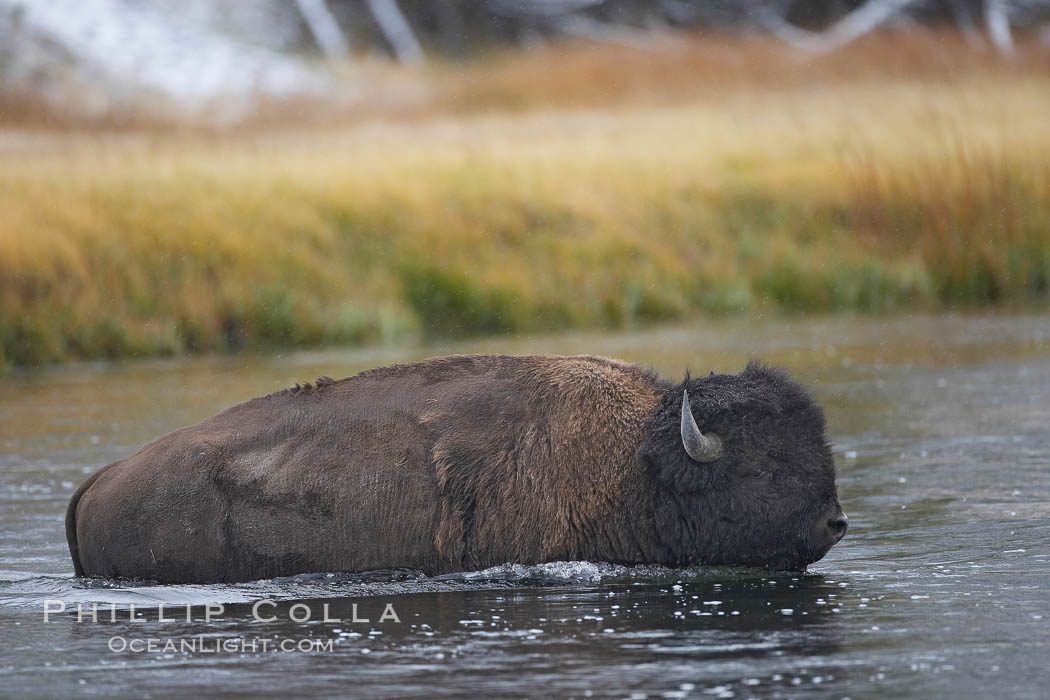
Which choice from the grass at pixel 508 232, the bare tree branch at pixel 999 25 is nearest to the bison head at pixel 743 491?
the grass at pixel 508 232

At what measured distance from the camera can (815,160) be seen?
76.8 feet

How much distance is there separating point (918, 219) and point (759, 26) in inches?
825

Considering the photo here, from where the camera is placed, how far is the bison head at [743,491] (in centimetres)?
714

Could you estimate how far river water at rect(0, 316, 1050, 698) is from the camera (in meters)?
5.38

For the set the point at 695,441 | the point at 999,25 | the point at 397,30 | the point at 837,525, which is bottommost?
the point at 837,525

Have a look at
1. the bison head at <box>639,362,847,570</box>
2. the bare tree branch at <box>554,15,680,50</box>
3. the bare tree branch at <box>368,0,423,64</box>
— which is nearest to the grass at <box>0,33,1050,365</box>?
the bison head at <box>639,362,847,570</box>

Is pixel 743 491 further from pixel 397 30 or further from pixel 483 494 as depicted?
pixel 397 30

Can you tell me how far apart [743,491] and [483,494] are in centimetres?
117

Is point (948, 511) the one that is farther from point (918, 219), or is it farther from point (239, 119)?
point (239, 119)

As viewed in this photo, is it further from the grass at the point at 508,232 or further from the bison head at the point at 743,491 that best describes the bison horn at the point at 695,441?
the grass at the point at 508,232

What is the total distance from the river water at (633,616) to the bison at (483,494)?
0.13 metres

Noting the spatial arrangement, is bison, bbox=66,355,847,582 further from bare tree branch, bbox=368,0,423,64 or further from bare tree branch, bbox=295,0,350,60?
bare tree branch, bbox=295,0,350,60

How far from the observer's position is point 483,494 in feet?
23.2

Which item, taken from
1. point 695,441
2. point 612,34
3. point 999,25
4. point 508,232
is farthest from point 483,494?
point 612,34
